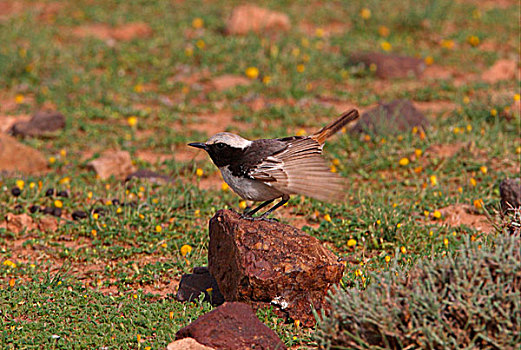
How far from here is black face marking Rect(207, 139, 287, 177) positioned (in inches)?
233

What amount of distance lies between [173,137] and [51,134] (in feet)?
6.26

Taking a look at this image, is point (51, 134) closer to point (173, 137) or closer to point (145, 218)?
point (173, 137)

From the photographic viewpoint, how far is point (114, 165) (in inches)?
372

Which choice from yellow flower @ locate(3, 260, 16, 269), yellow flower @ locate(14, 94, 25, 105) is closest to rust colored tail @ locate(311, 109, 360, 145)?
yellow flower @ locate(3, 260, 16, 269)

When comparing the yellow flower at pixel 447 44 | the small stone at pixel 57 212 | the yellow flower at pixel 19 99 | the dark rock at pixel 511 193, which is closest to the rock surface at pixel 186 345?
the small stone at pixel 57 212

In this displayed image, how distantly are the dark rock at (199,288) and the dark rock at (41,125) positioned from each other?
5387mm

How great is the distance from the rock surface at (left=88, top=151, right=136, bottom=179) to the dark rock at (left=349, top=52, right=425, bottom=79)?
17.7 ft

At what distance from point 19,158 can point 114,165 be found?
1348 millimetres

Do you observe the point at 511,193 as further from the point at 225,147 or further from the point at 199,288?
the point at 199,288

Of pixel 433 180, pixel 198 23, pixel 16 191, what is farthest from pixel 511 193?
pixel 198 23

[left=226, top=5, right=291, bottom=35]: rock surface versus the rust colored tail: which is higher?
the rust colored tail

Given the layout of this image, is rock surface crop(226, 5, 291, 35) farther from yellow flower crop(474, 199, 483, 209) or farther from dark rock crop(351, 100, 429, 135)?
yellow flower crop(474, 199, 483, 209)

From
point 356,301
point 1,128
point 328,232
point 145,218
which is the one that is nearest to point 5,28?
point 1,128

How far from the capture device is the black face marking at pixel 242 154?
5.92 metres
